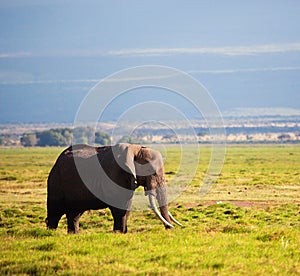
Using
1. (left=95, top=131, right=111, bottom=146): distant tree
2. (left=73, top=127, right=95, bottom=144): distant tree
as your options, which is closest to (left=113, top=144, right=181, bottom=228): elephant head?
(left=73, top=127, right=95, bottom=144): distant tree

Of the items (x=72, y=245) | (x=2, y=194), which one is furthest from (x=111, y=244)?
(x=2, y=194)

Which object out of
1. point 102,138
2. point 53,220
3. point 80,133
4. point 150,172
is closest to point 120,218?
point 150,172

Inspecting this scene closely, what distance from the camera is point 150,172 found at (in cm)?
1923

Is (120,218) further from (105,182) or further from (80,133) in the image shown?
(80,133)

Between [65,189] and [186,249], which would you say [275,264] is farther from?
[65,189]

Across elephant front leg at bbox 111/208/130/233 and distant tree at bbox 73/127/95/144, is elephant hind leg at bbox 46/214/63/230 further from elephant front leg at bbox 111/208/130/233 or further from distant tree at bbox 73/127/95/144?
distant tree at bbox 73/127/95/144

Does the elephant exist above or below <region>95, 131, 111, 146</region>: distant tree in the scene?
below

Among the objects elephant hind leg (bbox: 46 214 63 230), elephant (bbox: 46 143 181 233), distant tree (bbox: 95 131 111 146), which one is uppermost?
distant tree (bbox: 95 131 111 146)

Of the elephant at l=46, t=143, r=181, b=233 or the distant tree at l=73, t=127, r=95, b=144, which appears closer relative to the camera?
the elephant at l=46, t=143, r=181, b=233

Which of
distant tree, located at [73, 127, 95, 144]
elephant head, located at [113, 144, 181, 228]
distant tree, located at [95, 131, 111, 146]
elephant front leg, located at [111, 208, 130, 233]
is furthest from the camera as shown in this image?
distant tree, located at [95, 131, 111, 146]

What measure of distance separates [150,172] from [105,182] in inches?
47.4

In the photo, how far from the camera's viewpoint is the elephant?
1870cm

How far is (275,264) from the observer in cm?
1285

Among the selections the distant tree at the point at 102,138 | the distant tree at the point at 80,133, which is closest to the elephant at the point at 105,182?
the distant tree at the point at 80,133
